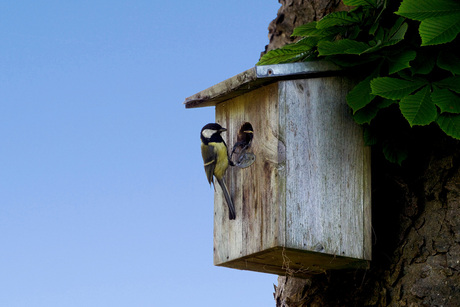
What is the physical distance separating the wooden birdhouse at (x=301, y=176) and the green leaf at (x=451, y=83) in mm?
523

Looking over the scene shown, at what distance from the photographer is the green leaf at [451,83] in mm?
3402

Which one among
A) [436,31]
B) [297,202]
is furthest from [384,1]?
[297,202]

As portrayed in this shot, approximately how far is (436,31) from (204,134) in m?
1.44

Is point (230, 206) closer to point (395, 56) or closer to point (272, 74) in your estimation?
point (272, 74)

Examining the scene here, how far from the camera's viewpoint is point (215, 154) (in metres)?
4.06

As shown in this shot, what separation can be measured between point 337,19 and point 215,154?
980mm

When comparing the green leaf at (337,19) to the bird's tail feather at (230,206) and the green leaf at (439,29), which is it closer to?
the green leaf at (439,29)

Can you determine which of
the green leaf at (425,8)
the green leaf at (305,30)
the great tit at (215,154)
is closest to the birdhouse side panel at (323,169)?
the green leaf at (305,30)

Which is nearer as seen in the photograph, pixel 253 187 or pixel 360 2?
pixel 360 2

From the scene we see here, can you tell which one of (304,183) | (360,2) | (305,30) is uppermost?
(360,2)

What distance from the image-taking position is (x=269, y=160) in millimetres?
3656

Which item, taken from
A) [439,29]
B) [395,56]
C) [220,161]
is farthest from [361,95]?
[220,161]

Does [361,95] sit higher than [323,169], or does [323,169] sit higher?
[361,95]

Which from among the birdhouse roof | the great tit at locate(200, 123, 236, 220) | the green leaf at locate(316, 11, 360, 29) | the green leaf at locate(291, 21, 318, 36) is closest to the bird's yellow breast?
the great tit at locate(200, 123, 236, 220)
